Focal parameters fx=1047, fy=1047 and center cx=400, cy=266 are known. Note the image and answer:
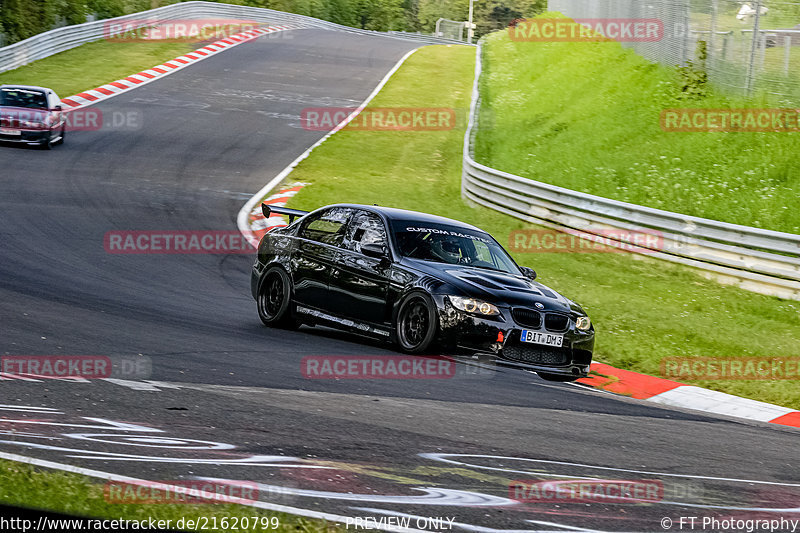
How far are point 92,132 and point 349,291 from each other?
19561 mm

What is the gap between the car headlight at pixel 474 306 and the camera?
9.70m

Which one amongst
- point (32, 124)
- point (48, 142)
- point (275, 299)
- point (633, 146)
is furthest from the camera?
point (48, 142)

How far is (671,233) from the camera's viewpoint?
16.9 m

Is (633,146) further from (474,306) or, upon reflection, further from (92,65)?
(92,65)

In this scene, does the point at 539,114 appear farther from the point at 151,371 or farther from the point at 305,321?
the point at 151,371

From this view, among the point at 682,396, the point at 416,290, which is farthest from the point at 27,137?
the point at 682,396

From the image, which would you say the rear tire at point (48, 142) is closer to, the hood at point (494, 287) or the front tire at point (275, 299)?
the front tire at point (275, 299)

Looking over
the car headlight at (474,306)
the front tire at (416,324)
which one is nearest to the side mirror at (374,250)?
the front tire at (416,324)

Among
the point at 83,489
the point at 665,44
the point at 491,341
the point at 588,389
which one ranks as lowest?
the point at 588,389

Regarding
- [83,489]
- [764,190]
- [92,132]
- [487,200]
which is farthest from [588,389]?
[92,132]

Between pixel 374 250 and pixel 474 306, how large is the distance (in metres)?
1.50

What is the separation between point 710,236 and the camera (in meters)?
16.2

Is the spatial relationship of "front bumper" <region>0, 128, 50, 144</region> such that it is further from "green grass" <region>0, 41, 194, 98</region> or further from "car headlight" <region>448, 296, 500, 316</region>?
"car headlight" <region>448, 296, 500, 316</region>

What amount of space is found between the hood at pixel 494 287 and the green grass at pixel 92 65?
25.2m
